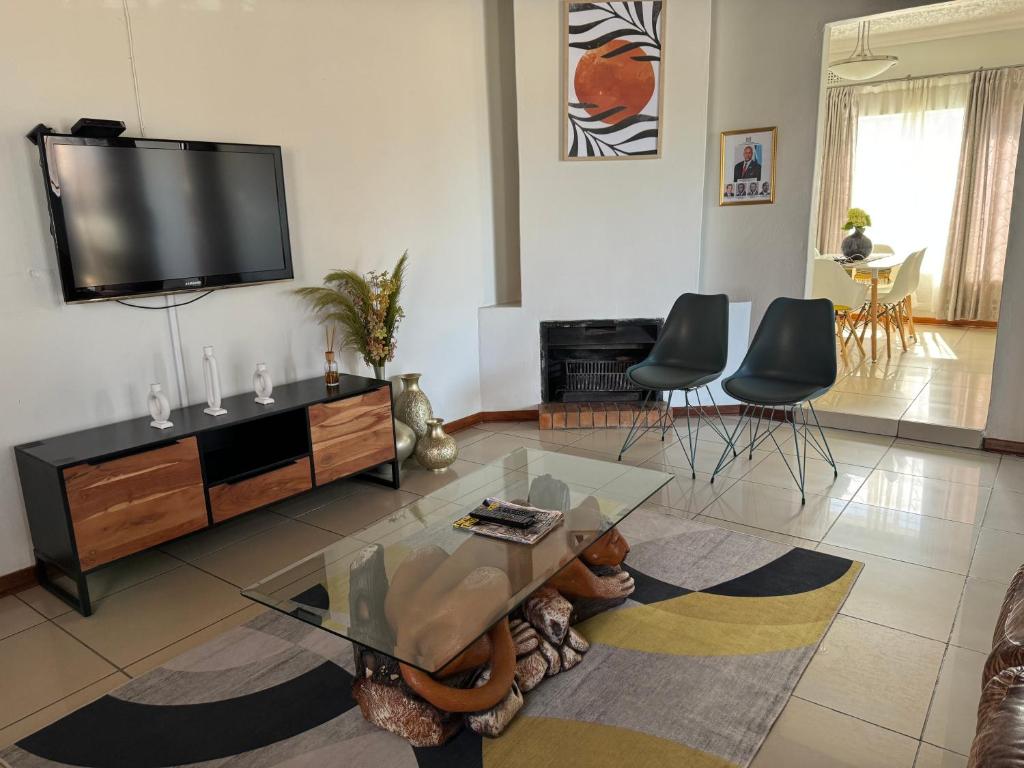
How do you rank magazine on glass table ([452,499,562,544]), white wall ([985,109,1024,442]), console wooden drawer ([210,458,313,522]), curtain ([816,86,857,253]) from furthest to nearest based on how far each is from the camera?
curtain ([816,86,857,253]) < white wall ([985,109,1024,442]) < console wooden drawer ([210,458,313,522]) < magazine on glass table ([452,499,562,544])

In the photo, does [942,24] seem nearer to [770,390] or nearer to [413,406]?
[770,390]

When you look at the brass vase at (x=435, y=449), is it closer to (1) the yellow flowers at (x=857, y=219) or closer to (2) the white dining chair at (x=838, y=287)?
(2) the white dining chair at (x=838, y=287)

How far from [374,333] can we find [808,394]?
2287 millimetres

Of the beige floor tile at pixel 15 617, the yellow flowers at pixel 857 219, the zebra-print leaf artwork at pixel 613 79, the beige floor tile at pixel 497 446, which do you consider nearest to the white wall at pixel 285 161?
the beige floor tile at pixel 15 617

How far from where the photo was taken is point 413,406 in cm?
423

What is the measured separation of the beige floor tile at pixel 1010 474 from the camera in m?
3.64

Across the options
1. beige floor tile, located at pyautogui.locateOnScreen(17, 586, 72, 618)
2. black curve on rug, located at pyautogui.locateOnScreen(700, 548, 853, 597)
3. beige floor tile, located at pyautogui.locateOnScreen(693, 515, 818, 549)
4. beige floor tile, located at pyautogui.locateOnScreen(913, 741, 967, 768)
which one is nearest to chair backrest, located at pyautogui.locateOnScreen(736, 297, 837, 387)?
beige floor tile, located at pyautogui.locateOnScreen(693, 515, 818, 549)

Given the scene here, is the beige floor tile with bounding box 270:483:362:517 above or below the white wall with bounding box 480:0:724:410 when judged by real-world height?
below

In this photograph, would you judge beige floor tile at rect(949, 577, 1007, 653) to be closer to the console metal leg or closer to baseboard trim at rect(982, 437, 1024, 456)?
baseboard trim at rect(982, 437, 1024, 456)

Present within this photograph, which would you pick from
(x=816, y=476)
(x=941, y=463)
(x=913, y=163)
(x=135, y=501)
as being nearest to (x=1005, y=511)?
(x=941, y=463)

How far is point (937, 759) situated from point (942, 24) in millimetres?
7213

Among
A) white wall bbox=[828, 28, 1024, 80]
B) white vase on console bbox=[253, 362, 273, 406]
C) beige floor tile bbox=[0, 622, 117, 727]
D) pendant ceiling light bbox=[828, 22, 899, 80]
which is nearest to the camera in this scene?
beige floor tile bbox=[0, 622, 117, 727]

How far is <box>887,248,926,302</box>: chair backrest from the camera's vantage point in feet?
20.5

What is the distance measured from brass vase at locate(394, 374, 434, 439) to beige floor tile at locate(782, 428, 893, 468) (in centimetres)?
215
